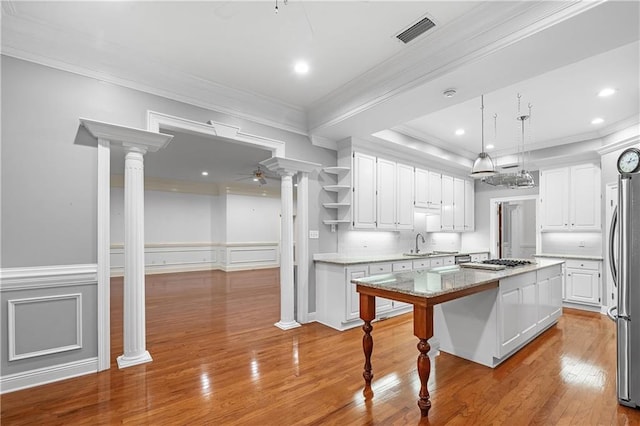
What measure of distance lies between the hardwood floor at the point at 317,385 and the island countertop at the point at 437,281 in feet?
2.80

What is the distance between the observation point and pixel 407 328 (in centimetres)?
411

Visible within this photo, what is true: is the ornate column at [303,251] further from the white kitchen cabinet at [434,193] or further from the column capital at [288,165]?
the white kitchen cabinet at [434,193]

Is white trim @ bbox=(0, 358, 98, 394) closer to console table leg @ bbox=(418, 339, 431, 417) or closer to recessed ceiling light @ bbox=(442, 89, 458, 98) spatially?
console table leg @ bbox=(418, 339, 431, 417)

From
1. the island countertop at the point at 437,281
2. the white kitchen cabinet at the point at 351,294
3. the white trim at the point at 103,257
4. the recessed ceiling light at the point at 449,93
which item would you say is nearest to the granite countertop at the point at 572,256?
the island countertop at the point at 437,281

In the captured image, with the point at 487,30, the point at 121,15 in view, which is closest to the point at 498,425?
the point at 487,30

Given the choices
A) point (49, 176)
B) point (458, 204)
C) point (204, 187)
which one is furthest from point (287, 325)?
point (204, 187)

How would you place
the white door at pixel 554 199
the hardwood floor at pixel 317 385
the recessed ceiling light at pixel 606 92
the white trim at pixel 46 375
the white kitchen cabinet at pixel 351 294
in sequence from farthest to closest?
the white door at pixel 554 199
the white kitchen cabinet at pixel 351 294
the recessed ceiling light at pixel 606 92
the white trim at pixel 46 375
the hardwood floor at pixel 317 385

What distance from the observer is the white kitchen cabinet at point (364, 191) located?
4727 millimetres

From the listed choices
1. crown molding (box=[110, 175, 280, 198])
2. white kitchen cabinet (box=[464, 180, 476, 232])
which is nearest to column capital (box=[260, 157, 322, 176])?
white kitchen cabinet (box=[464, 180, 476, 232])

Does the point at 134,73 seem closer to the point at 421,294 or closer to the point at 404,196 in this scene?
the point at 421,294

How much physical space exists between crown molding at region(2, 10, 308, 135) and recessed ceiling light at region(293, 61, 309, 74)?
786 mm

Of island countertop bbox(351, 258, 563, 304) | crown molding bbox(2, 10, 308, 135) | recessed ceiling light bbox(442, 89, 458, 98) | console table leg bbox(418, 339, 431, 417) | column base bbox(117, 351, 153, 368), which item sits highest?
crown molding bbox(2, 10, 308, 135)

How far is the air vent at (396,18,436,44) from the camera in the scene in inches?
100

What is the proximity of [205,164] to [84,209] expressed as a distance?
15.2 feet
